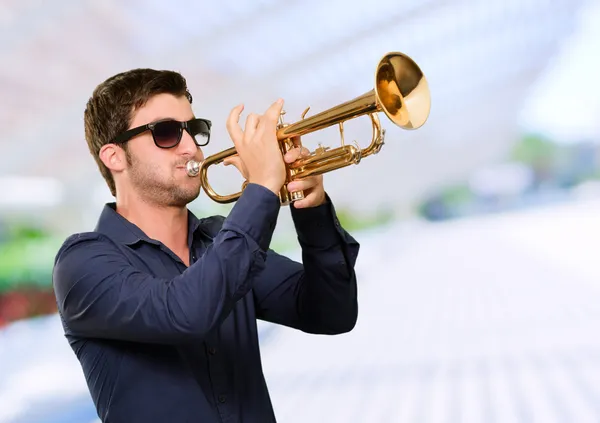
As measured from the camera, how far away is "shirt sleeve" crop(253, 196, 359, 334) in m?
1.84

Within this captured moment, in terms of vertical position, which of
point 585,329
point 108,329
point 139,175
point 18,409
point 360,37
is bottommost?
point 585,329

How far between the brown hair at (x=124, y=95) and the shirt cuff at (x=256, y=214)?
1.68ft

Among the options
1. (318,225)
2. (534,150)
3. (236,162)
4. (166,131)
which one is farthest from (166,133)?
(534,150)

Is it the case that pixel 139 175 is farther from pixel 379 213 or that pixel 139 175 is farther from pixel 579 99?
pixel 579 99

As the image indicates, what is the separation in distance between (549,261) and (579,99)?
1925 centimetres

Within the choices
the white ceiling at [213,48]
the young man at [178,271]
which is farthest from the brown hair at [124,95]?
the white ceiling at [213,48]

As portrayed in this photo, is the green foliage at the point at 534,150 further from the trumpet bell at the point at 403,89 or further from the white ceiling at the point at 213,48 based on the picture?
the trumpet bell at the point at 403,89

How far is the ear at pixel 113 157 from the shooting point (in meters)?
1.92

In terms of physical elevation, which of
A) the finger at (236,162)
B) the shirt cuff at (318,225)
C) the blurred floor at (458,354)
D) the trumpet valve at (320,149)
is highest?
the finger at (236,162)

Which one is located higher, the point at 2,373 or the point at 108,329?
the point at 108,329

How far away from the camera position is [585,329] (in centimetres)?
689

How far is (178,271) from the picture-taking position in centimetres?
184

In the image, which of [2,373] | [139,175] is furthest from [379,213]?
[139,175]

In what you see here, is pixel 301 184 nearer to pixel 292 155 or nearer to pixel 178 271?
pixel 292 155
